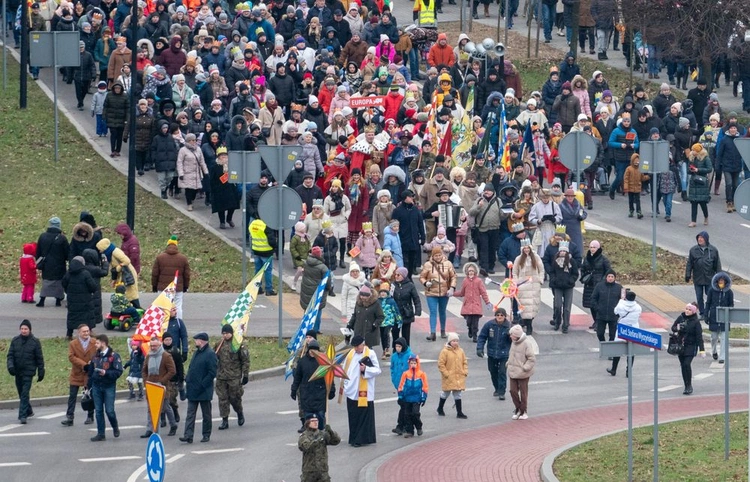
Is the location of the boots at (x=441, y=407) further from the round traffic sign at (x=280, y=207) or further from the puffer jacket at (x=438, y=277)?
the round traffic sign at (x=280, y=207)

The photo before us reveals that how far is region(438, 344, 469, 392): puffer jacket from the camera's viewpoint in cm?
2634

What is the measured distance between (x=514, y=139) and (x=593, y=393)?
10.2 m

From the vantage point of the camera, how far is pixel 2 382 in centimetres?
2736

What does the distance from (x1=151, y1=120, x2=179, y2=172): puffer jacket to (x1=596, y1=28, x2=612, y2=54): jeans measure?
17.1m

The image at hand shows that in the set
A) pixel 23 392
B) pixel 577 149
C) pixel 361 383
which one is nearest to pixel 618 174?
pixel 577 149

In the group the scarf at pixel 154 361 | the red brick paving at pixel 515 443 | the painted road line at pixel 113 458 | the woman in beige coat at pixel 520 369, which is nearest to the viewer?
the red brick paving at pixel 515 443

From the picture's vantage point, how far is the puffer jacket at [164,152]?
36.3m

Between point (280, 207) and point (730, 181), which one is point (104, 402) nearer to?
point (280, 207)

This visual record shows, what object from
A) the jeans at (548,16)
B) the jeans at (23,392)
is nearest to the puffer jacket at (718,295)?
the jeans at (23,392)

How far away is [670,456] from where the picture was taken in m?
23.7

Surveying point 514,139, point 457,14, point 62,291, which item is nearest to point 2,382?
point 62,291

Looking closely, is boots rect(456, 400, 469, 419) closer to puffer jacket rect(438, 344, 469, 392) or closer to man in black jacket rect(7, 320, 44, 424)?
puffer jacket rect(438, 344, 469, 392)

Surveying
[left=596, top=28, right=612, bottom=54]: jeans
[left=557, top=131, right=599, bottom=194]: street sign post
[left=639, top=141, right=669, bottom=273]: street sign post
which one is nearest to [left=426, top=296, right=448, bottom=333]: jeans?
[left=557, top=131, right=599, bottom=194]: street sign post

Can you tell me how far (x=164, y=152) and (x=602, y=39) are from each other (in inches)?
699
